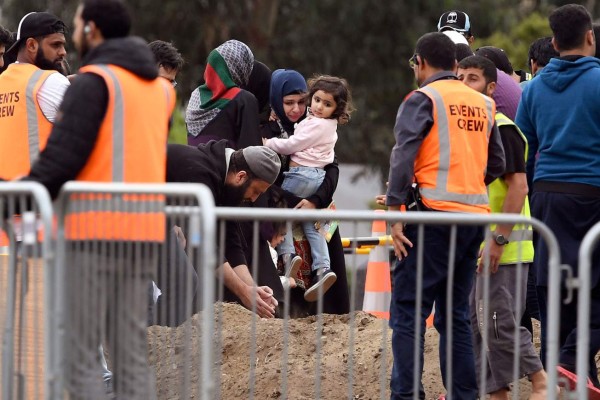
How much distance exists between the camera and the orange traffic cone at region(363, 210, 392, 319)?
10.5 meters

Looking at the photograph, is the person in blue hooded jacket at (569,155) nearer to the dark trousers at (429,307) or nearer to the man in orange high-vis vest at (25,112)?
the dark trousers at (429,307)

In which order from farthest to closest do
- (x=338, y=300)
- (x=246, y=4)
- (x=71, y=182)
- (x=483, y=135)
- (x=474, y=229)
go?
(x=246, y=4), (x=338, y=300), (x=483, y=135), (x=474, y=229), (x=71, y=182)

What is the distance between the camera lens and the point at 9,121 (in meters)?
7.75

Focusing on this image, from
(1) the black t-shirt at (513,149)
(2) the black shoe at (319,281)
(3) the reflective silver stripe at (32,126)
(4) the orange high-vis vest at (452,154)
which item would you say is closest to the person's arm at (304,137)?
(2) the black shoe at (319,281)

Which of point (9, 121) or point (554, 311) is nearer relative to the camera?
point (554, 311)

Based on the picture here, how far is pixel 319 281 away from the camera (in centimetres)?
973

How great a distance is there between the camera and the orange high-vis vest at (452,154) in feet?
24.3

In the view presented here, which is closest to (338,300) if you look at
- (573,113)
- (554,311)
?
(573,113)

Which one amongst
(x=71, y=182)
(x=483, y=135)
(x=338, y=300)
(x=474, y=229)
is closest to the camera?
(x=71, y=182)

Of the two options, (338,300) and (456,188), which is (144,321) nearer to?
(456,188)

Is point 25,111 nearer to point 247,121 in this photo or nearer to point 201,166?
point 201,166

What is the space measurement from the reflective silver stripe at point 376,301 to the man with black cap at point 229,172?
2347 mm

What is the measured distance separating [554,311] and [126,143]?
6.22ft

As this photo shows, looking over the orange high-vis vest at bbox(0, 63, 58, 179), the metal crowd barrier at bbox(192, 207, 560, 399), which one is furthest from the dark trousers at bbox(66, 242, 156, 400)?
Result: the orange high-vis vest at bbox(0, 63, 58, 179)
